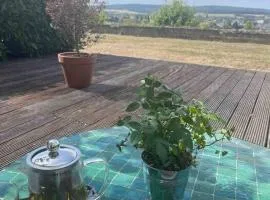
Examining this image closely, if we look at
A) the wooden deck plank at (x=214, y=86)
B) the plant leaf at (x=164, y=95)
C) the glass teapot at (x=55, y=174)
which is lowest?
the wooden deck plank at (x=214, y=86)

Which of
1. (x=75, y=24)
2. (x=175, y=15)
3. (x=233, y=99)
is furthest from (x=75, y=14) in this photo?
(x=175, y=15)

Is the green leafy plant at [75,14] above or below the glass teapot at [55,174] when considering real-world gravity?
above

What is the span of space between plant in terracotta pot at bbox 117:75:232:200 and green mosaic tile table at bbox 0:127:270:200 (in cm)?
23

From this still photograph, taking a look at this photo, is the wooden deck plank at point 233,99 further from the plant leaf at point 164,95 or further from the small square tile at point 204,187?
the plant leaf at point 164,95

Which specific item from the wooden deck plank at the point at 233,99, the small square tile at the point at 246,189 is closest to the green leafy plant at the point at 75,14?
the wooden deck plank at the point at 233,99

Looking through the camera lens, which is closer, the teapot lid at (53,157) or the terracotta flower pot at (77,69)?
the teapot lid at (53,157)

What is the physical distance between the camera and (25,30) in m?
6.62

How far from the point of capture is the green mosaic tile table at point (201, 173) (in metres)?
1.42

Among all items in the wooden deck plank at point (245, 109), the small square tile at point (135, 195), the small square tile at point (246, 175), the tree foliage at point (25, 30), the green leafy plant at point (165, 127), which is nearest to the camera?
the green leafy plant at point (165, 127)

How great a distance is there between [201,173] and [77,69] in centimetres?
300

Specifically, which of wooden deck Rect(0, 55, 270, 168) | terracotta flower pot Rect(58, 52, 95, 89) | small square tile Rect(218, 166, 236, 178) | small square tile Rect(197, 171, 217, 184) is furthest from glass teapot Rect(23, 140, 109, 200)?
terracotta flower pot Rect(58, 52, 95, 89)

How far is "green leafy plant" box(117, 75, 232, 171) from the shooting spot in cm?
112

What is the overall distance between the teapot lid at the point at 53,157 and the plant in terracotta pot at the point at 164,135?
0.20 metres

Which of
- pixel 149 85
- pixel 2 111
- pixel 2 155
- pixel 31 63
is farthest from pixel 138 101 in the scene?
pixel 31 63
